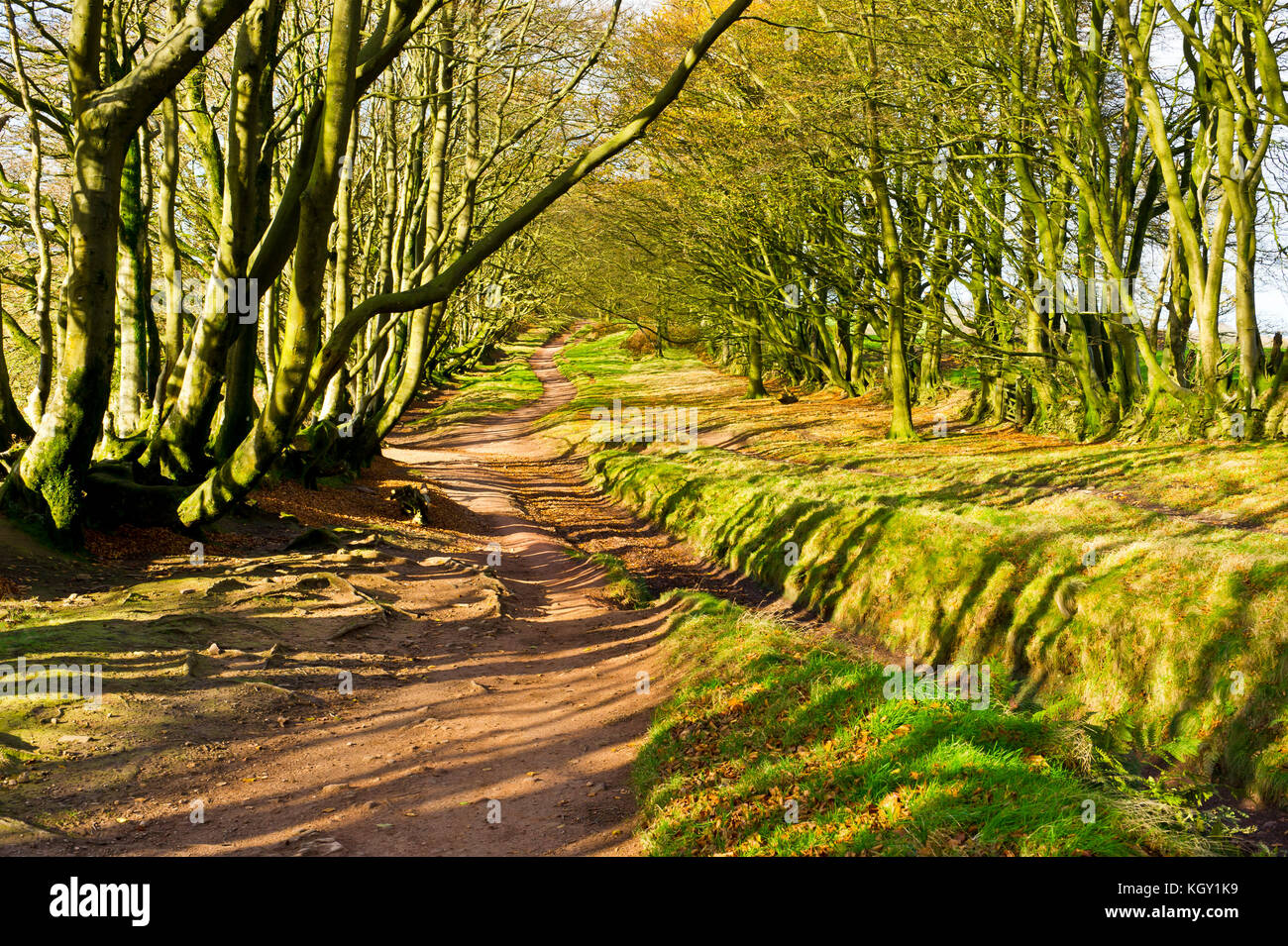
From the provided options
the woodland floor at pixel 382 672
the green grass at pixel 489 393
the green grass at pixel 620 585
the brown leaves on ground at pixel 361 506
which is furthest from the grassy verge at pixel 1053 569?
the green grass at pixel 489 393

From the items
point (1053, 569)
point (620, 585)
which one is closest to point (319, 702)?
point (620, 585)

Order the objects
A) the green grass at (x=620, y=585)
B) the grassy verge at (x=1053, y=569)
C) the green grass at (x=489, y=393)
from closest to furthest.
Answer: the grassy verge at (x=1053, y=569)
the green grass at (x=620, y=585)
the green grass at (x=489, y=393)

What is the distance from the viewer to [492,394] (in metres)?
44.6

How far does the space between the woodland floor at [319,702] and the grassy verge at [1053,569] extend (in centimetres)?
348

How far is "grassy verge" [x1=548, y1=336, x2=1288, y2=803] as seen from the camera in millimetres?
7723

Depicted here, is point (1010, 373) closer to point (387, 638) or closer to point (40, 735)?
point (387, 638)

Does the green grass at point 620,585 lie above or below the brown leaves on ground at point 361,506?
below

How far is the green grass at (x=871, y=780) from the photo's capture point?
478cm

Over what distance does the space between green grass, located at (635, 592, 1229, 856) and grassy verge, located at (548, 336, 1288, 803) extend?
1.62m

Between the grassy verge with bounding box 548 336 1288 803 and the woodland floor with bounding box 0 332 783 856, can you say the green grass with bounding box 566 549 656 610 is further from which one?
the grassy verge with bounding box 548 336 1288 803

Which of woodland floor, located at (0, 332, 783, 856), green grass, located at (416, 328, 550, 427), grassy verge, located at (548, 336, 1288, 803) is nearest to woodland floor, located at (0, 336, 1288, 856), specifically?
woodland floor, located at (0, 332, 783, 856)

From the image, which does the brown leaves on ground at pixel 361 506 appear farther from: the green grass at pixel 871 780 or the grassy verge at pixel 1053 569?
the green grass at pixel 871 780
